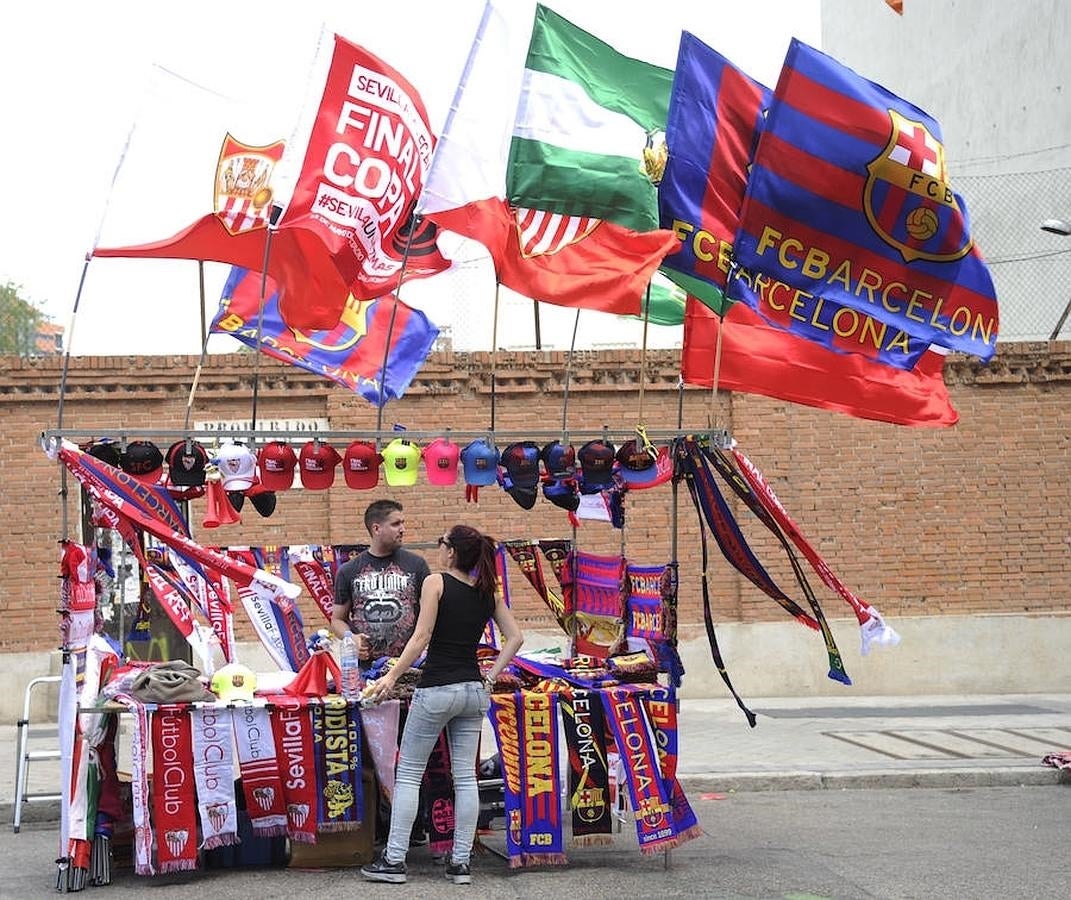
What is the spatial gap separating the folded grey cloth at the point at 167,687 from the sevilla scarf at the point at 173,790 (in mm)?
82

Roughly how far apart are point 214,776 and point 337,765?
682 mm

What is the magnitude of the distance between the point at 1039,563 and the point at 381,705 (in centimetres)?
1043

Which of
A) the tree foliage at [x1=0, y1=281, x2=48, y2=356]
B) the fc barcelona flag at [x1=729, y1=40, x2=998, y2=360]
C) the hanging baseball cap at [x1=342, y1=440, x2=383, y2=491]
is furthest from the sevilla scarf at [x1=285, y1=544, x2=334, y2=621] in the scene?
the tree foliage at [x1=0, y1=281, x2=48, y2=356]

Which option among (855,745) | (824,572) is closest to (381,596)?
(824,572)

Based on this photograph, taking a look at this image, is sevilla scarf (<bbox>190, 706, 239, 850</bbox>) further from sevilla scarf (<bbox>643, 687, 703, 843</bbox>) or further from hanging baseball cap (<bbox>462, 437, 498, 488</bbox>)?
sevilla scarf (<bbox>643, 687, 703, 843</bbox>)

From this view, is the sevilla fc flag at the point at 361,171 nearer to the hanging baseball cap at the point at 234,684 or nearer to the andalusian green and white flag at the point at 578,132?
the andalusian green and white flag at the point at 578,132

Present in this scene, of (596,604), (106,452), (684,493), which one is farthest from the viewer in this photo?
(684,493)

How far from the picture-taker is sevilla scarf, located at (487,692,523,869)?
8.41 meters

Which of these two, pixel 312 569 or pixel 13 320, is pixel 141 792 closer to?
pixel 312 569

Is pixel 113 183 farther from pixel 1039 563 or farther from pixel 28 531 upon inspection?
pixel 1039 563

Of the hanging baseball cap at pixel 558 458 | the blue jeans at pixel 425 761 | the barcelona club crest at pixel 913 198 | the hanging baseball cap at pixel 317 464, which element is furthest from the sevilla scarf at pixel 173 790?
the barcelona club crest at pixel 913 198

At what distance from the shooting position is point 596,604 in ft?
33.4

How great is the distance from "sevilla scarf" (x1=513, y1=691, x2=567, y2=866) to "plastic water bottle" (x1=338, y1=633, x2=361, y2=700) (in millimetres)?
921

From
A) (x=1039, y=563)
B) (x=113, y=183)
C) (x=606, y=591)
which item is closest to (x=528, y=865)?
(x=606, y=591)
